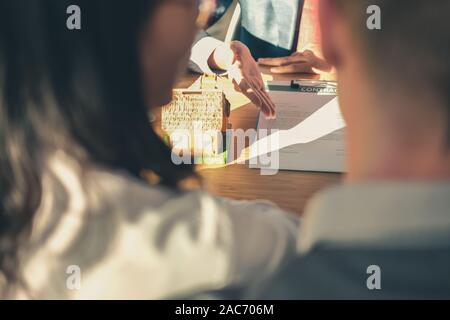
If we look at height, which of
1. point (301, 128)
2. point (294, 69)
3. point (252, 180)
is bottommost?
point (252, 180)

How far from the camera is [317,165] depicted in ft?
3.90

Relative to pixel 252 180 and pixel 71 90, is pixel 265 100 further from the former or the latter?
pixel 71 90

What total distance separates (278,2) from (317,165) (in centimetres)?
35

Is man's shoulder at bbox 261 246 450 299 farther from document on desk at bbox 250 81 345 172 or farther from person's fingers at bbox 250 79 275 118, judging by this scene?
person's fingers at bbox 250 79 275 118

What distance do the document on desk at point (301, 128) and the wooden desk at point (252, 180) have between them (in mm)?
23

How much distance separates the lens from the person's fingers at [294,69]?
119cm

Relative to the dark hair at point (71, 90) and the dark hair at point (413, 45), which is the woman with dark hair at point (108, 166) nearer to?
the dark hair at point (71, 90)

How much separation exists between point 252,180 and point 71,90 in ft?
1.36

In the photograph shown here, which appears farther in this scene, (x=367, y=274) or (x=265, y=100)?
(x=265, y=100)

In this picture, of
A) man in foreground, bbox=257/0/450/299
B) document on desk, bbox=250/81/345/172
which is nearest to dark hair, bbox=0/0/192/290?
document on desk, bbox=250/81/345/172

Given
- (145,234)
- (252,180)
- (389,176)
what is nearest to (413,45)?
(389,176)

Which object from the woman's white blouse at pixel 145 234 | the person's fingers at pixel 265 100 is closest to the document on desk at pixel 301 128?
the person's fingers at pixel 265 100

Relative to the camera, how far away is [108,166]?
1145mm
